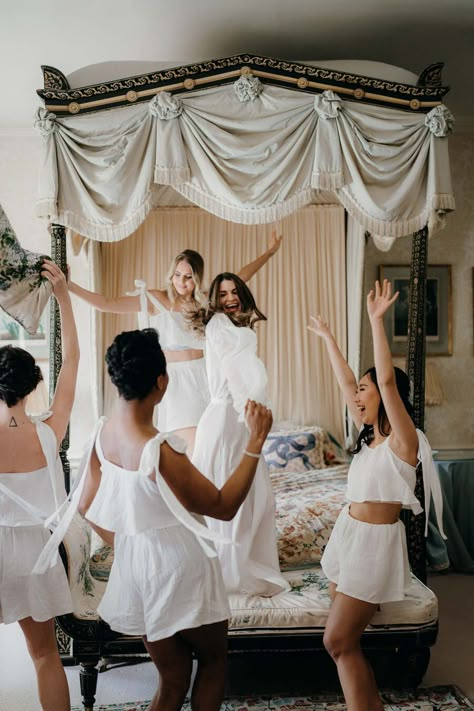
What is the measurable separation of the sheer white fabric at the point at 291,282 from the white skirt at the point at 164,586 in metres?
3.36

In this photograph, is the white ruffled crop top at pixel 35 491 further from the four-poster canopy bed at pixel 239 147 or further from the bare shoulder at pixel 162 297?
the bare shoulder at pixel 162 297

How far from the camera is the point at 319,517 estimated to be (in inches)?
147

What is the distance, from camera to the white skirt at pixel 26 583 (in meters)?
2.46

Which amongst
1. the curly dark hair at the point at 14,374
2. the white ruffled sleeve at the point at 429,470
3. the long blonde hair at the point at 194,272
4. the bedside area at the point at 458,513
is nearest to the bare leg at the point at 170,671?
the curly dark hair at the point at 14,374

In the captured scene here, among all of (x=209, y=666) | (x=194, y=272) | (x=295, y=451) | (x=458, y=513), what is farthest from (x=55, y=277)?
(x=458, y=513)

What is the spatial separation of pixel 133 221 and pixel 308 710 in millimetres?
2300

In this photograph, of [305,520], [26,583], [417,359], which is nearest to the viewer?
[26,583]

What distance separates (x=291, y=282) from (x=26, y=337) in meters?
2.16

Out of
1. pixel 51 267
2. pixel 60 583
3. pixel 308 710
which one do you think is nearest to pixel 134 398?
pixel 60 583

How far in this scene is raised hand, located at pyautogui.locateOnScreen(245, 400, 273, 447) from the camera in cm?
206

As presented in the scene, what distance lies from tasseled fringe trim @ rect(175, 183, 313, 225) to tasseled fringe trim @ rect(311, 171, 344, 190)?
0.17 ft

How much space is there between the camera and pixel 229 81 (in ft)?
11.1

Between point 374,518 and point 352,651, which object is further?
point 374,518

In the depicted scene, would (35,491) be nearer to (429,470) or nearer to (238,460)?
(238,460)
